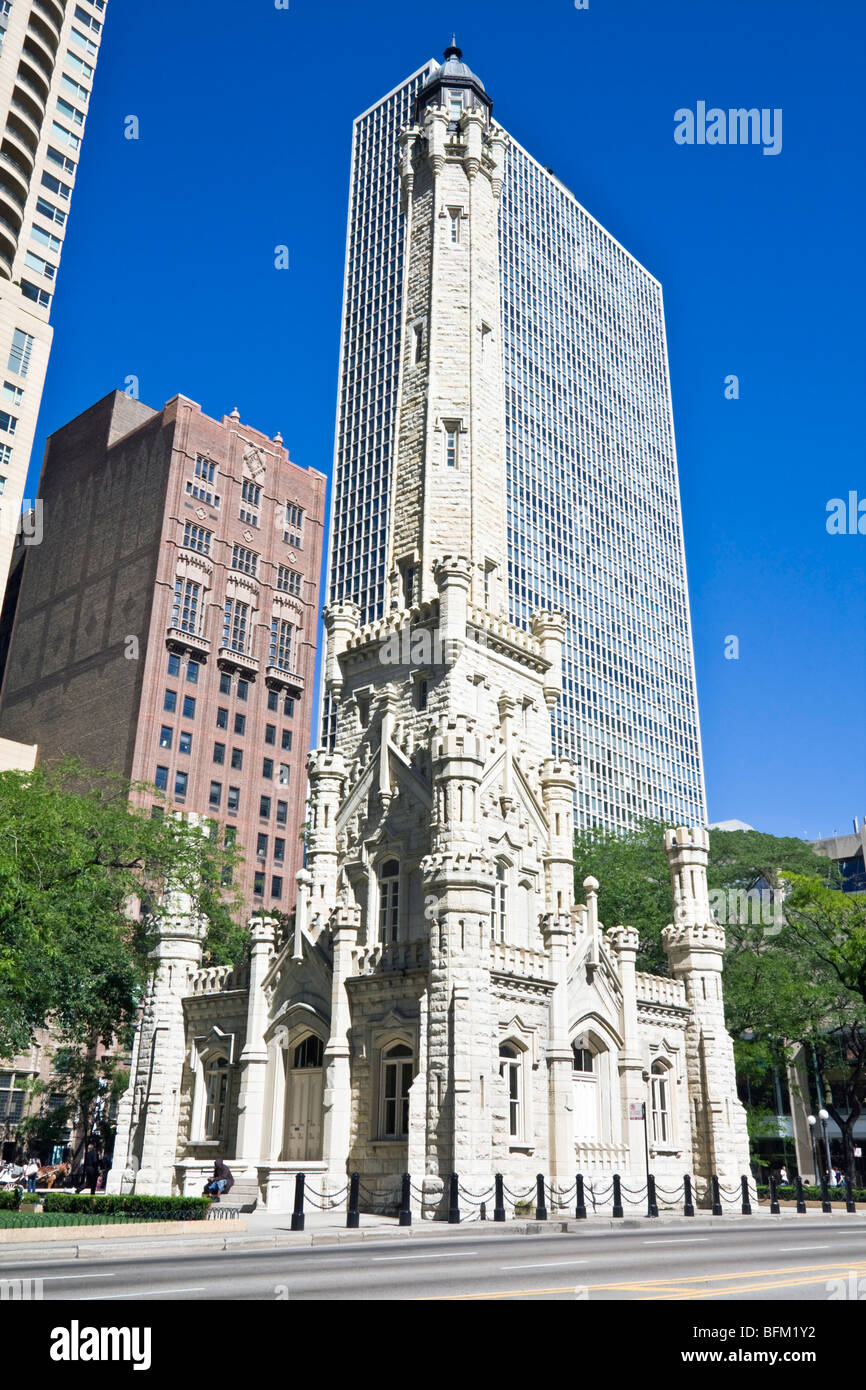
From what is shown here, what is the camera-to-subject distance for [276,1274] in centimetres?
1498

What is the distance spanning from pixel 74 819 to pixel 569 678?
97812 millimetres

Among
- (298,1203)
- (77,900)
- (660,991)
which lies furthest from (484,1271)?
(660,991)

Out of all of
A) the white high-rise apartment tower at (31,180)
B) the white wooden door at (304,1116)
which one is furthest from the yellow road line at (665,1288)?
the white high-rise apartment tower at (31,180)

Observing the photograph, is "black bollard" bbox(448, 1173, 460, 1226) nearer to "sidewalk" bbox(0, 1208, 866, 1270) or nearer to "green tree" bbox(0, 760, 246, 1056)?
"sidewalk" bbox(0, 1208, 866, 1270)

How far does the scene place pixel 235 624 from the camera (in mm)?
87062

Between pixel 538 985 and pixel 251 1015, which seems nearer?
pixel 538 985

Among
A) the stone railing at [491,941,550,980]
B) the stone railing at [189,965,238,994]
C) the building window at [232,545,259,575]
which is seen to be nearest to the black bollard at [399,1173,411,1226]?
the stone railing at [491,941,550,980]

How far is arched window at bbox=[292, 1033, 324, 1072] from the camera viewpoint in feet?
113

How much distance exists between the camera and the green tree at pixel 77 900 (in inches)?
1183

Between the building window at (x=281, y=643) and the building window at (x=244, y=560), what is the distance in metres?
4.50

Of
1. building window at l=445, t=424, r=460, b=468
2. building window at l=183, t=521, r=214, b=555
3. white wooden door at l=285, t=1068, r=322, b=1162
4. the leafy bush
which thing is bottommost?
the leafy bush

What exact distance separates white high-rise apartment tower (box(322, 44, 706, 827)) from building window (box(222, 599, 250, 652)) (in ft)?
118

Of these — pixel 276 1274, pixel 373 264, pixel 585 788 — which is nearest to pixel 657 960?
pixel 276 1274

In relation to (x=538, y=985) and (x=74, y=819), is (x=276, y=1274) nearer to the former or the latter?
(x=538, y=985)
